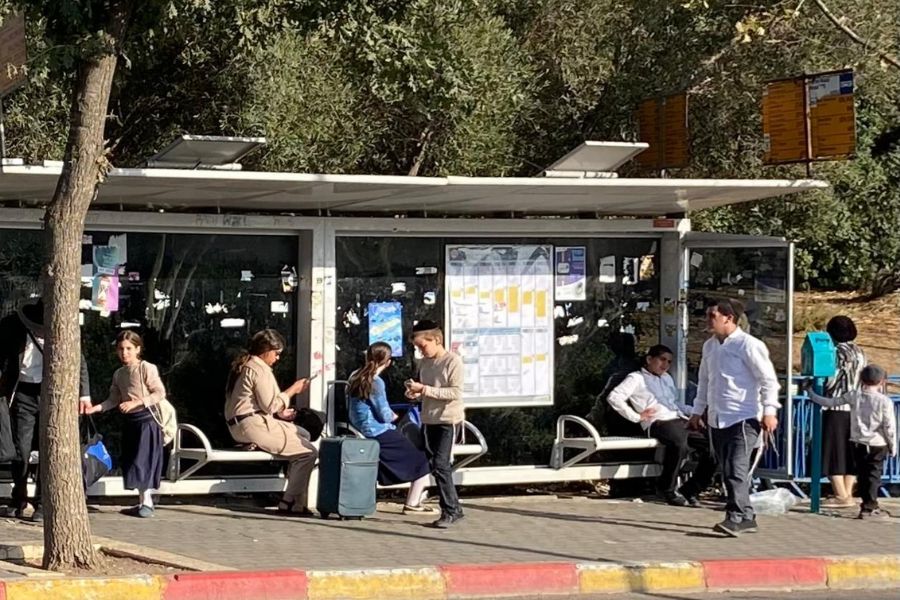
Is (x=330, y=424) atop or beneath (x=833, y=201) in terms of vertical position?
beneath

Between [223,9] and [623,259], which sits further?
[623,259]

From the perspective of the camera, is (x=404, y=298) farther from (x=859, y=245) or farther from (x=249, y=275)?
(x=859, y=245)

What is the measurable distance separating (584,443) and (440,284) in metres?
1.72

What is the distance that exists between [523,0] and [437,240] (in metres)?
4.54

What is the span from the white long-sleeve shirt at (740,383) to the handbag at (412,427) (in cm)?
227

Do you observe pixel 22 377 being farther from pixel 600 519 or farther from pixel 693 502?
pixel 693 502

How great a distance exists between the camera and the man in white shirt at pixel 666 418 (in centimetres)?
1094

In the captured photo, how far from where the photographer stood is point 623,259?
1166cm

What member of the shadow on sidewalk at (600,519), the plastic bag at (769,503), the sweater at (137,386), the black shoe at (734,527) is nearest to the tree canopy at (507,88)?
the sweater at (137,386)

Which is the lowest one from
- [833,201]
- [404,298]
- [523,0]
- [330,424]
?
[330,424]

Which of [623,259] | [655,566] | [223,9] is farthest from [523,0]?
[655,566]

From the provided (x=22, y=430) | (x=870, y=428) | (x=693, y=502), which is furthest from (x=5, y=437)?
(x=870, y=428)

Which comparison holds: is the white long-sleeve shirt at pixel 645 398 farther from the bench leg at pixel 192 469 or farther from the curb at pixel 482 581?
the bench leg at pixel 192 469

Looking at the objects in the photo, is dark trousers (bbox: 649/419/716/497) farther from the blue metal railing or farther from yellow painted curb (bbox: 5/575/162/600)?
yellow painted curb (bbox: 5/575/162/600)
